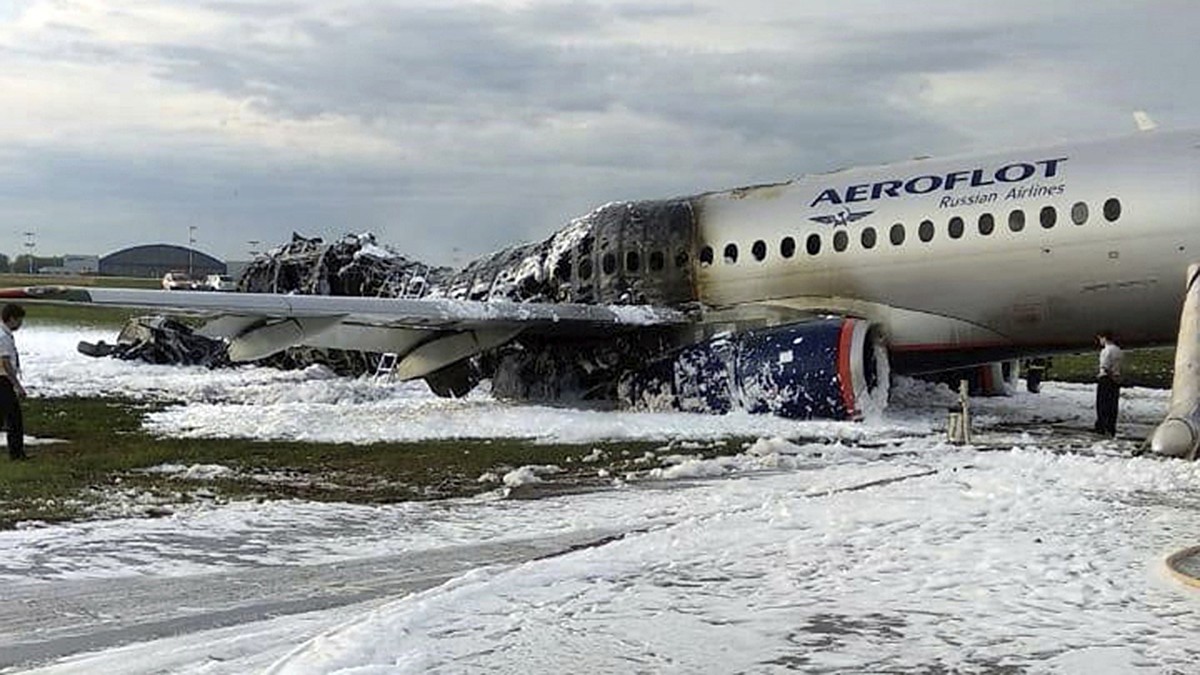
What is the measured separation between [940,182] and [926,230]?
683 mm

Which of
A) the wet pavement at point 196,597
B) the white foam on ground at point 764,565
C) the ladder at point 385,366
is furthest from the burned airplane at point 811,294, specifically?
the wet pavement at point 196,597

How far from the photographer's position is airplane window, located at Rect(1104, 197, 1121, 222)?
14.9 meters

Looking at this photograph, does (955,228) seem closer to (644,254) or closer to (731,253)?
(731,253)

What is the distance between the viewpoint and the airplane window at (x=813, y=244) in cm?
1714

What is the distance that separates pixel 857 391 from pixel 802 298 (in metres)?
2.34

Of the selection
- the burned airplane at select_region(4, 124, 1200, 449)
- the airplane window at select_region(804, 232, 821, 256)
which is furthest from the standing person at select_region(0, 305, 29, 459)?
the airplane window at select_region(804, 232, 821, 256)

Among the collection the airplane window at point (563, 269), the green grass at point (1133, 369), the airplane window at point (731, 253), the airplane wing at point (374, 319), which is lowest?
the green grass at point (1133, 369)

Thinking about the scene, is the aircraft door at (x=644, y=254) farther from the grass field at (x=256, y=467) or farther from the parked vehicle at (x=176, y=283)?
the parked vehicle at (x=176, y=283)

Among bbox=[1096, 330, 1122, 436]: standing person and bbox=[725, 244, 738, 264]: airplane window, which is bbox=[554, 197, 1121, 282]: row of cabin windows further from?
bbox=[1096, 330, 1122, 436]: standing person

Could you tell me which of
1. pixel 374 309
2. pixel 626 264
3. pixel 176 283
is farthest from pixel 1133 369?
pixel 176 283

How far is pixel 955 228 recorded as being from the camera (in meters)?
16.0

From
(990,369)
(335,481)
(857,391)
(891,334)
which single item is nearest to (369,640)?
(335,481)

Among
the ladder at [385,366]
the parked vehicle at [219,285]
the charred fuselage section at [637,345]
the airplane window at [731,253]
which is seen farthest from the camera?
the parked vehicle at [219,285]

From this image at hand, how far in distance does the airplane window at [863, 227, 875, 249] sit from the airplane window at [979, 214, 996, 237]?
144 centimetres
